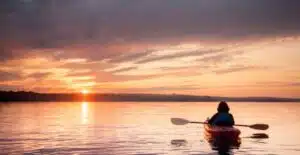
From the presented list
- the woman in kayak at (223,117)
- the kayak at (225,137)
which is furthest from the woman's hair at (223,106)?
the kayak at (225,137)

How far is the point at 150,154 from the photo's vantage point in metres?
24.1

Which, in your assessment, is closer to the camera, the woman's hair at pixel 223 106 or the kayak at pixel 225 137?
the kayak at pixel 225 137

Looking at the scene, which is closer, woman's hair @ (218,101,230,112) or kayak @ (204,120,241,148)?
kayak @ (204,120,241,148)

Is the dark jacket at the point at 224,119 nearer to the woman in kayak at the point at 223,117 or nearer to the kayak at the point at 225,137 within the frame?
the woman in kayak at the point at 223,117

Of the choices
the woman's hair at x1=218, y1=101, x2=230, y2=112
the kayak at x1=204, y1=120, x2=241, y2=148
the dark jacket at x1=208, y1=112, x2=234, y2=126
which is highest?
the woman's hair at x1=218, y1=101, x2=230, y2=112

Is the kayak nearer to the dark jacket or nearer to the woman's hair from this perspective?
the dark jacket

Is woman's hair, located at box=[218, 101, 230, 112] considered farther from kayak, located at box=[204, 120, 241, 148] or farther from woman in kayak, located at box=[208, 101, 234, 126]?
kayak, located at box=[204, 120, 241, 148]

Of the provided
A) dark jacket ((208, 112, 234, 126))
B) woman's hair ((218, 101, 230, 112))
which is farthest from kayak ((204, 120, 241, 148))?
woman's hair ((218, 101, 230, 112))

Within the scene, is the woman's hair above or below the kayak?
above

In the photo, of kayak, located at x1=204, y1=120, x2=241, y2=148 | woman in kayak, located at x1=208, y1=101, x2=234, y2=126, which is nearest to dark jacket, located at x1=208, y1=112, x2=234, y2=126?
woman in kayak, located at x1=208, y1=101, x2=234, y2=126

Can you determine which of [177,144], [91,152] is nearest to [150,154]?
Result: [91,152]

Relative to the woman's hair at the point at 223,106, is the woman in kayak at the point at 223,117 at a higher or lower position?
lower

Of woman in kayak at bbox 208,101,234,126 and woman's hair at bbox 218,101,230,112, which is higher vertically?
woman's hair at bbox 218,101,230,112

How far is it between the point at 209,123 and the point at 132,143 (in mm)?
6614
